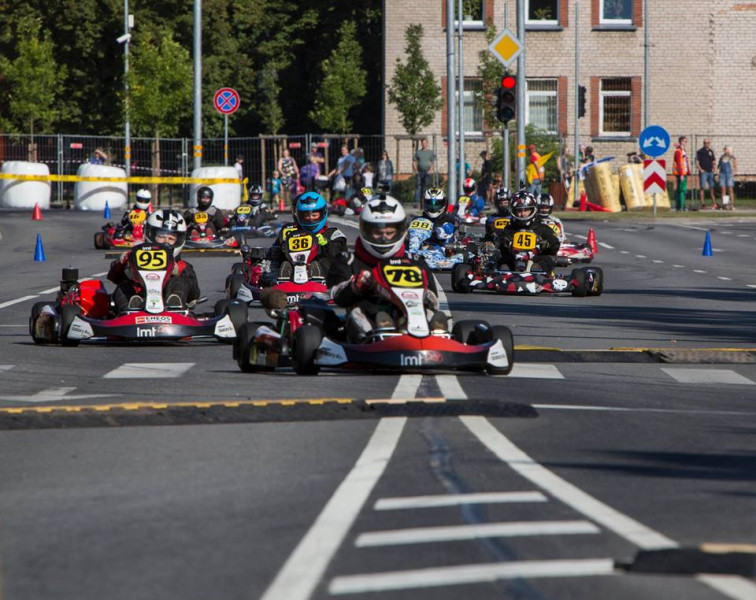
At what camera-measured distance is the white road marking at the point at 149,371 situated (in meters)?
14.0

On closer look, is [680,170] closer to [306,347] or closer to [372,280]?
[372,280]

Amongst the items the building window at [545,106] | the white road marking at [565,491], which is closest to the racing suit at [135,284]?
the white road marking at [565,491]

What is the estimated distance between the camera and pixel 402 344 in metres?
13.5

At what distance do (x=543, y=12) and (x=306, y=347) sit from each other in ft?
169

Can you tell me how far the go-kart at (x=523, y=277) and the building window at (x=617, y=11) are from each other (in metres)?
39.6

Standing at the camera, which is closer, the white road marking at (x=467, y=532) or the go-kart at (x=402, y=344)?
the white road marking at (x=467, y=532)

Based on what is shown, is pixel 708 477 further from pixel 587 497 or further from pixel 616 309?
pixel 616 309

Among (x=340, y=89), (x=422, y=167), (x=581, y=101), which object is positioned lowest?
(x=422, y=167)

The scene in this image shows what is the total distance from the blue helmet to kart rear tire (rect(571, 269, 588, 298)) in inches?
151

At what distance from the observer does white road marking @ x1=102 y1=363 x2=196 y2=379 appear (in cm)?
1396

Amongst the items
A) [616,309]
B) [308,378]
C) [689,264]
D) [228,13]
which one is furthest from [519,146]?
[228,13]

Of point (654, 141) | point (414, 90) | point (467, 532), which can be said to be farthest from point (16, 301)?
point (414, 90)

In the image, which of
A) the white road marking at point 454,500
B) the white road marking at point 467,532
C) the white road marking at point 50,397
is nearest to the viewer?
the white road marking at point 467,532

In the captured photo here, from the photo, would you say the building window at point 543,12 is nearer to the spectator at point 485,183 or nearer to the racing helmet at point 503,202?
the spectator at point 485,183
